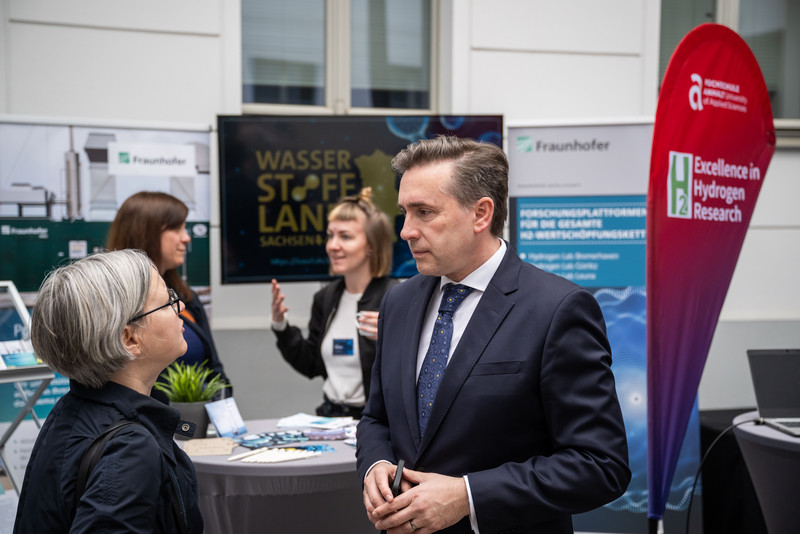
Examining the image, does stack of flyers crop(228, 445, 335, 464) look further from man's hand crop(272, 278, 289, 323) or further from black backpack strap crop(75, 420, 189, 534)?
black backpack strap crop(75, 420, 189, 534)

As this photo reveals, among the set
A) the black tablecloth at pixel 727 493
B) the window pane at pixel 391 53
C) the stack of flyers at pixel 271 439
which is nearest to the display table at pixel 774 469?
the black tablecloth at pixel 727 493

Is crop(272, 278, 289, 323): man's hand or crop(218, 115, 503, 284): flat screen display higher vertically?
crop(218, 115, 503, 284): flat screen display

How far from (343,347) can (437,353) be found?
146 cm

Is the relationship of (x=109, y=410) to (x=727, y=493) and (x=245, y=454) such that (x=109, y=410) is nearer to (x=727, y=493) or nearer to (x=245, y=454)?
(x=245, y=454)

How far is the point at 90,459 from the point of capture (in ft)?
3.83

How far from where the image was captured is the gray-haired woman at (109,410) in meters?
1.15

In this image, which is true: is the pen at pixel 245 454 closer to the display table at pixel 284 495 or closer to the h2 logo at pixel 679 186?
the display table at pixel 284 495

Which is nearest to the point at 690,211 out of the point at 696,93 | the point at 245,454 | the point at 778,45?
the point at 696,93

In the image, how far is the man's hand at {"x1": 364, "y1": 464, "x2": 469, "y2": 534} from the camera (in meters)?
1.35

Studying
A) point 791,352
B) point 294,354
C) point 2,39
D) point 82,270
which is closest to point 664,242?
point 791,352

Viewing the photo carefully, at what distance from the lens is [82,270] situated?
1291 mm

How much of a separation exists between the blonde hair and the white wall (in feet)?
4.78

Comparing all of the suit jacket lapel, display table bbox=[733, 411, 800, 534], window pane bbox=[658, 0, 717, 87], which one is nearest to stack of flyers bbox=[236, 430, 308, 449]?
the suit jacket lapel

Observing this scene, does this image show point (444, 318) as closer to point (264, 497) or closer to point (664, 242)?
point (264, 497)
